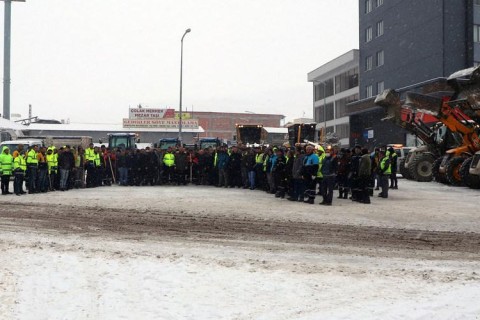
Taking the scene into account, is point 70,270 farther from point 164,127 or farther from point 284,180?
point 164,127

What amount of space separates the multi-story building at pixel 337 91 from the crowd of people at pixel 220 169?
45232 millimetres

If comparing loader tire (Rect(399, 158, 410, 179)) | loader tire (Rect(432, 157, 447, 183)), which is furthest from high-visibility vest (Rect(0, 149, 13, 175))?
loader tire (Rect(399, 158, 410, 179))

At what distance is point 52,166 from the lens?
2055cm

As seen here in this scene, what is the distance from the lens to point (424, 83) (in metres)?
42.1

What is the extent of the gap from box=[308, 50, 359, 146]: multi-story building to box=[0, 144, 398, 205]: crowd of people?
4523 cm

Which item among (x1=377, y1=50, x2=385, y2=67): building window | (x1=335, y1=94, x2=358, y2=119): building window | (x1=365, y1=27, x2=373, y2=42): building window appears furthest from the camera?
(x1=335, y1=94, x2=358, y2=119): building window

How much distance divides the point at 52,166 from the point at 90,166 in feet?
8.51

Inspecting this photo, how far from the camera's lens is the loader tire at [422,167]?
86.7 feet

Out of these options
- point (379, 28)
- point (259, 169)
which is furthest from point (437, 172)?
point (379, 28)

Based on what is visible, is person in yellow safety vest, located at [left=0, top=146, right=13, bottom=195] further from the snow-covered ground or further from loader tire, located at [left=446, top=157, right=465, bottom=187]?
loader tire, located at [left=446, top=157, right=465, bottom=187]

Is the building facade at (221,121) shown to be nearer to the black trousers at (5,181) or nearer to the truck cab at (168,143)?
the truck cab at (168,143)

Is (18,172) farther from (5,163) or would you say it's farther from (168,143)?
(168,143)

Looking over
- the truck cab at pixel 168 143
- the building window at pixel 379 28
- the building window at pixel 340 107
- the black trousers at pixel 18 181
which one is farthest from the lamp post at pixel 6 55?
the building window at pixel 340 107

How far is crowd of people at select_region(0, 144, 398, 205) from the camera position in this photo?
1675cm
